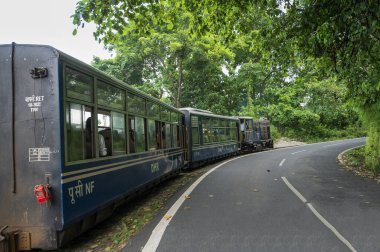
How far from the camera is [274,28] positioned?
11.4 m

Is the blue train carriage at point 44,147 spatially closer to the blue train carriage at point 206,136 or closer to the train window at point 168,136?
the train window at point 168,136

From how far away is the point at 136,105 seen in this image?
8914 millimetres

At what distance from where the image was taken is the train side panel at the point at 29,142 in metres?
5.18

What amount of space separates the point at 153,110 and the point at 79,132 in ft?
15.9

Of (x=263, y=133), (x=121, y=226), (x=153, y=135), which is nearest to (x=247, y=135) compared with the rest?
(x=263, y=133)

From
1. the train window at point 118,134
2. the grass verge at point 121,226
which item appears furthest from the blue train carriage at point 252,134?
the train window at point 118,134

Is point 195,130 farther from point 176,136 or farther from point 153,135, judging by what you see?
point 153,135

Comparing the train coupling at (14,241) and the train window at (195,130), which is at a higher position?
the train window at (195,130)

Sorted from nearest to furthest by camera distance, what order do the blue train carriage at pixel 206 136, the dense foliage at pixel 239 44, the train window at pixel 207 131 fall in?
1. the dense foliage at pixel 239 44
2. the blue train carriage at pixel 206 136
3. the train window at pixel 207 131

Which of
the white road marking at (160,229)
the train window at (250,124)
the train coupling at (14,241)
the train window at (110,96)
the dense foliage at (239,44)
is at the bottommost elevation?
the white road marking at (160,229)

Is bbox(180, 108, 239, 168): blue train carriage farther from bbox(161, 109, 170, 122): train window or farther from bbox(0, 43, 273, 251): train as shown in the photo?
bbox(0, 43, 273, 251): train

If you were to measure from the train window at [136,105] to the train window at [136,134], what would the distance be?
156mm

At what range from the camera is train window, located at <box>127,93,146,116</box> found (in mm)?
8422

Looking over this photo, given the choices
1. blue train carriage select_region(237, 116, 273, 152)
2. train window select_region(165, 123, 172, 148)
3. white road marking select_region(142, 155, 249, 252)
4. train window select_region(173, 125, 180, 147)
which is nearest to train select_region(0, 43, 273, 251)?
white road marking select_region(142, 155, 249, 252)
